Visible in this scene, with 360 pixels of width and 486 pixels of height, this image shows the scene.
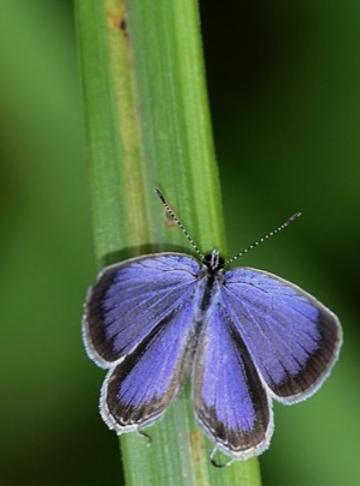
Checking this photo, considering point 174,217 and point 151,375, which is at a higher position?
point 174,217

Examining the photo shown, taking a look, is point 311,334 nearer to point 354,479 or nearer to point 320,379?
point 320,379

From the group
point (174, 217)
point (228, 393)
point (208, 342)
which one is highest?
point (174, 217)

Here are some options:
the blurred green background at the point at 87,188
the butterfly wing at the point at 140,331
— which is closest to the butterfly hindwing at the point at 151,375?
the butterfly wing at the point at 140,331

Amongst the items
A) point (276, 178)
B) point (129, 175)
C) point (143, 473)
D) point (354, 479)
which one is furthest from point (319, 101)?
point (143, 473)

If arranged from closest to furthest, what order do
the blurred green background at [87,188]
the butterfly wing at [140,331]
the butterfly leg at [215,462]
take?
1. the butterfly leg at [215,462]
2. the butterfly wing at [140,331]
3. the blurred green background at [87,188]

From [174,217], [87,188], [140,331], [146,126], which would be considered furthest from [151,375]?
[87,188]

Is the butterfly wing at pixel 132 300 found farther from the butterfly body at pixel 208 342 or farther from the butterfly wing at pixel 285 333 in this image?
the butterfly wing at pixel 285 333

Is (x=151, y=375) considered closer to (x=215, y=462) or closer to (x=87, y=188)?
(x=215, y=462)
